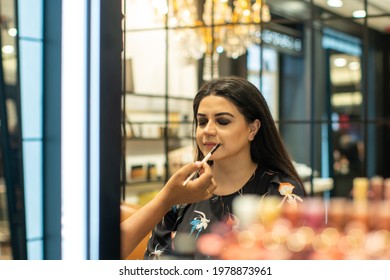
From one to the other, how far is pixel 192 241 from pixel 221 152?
0.23 metres

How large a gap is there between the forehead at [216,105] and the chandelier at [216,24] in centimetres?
403

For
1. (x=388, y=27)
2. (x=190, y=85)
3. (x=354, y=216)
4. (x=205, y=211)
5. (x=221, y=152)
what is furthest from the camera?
(x=190, y=85)

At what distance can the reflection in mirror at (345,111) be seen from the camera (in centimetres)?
755

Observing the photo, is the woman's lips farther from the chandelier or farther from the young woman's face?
the chandelier

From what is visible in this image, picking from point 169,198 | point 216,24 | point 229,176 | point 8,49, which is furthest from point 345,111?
point 169,198

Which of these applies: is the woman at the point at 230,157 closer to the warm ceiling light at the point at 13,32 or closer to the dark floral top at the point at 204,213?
the dark floral top at the point at 204,213

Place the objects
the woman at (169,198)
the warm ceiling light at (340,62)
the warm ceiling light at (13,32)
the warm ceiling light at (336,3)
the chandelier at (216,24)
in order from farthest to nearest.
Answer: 1. the warm ceiling light at (340,62)
2. the warm ceiling light at (336,3)
3. the chandelier at (216,24)
4. the warm ceiling light at (13,32)
5. the woman at (169,198)

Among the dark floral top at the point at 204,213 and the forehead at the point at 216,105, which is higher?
the forehead at the point at 216,105

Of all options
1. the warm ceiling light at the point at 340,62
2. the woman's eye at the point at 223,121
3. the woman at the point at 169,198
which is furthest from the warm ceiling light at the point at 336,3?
the woman at the point at 169,198

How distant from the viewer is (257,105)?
57.8 inches

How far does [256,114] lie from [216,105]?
16 centimetres

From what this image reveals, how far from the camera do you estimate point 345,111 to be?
823cm
